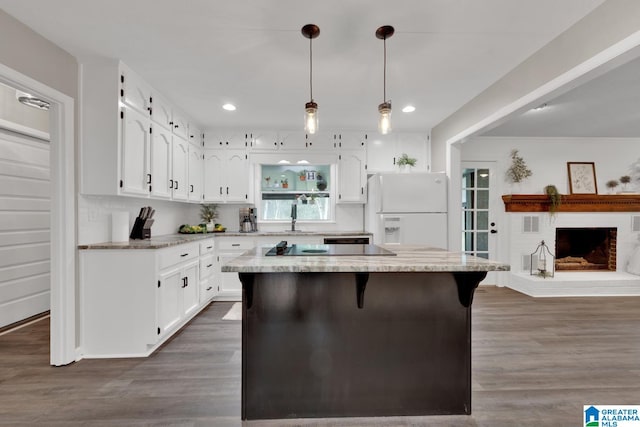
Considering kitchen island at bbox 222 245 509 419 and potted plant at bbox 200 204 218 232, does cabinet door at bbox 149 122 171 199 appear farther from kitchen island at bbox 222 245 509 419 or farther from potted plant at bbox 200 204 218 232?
kitchen island at bbox 222 245 509 419

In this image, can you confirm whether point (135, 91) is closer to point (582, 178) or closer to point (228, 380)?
point (228, 380)

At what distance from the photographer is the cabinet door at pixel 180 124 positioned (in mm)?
3504

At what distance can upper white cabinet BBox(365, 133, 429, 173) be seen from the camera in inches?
176

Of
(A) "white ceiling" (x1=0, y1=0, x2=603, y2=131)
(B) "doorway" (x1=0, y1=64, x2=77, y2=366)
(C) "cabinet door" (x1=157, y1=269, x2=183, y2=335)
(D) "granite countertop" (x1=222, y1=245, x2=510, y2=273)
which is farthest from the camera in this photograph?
(C) "cabinet door" (x1=157, y1=269, x2=183, y2=335)

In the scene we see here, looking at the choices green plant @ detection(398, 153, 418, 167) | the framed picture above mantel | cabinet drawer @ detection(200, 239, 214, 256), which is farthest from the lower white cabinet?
the framed picture above mantel

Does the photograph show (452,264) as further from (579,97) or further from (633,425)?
(579,97)

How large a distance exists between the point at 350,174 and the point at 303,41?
236 centimetres

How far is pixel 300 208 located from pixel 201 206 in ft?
4.77

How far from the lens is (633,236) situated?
15.9 ft

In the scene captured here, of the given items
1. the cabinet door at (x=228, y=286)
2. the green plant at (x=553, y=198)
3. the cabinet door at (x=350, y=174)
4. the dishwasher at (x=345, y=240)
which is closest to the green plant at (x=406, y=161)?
the cabinet door at (x=350, y=174)

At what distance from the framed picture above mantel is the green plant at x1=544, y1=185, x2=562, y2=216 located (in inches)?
14.3

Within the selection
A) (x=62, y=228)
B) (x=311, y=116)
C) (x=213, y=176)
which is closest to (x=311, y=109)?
(x=311, y=116)

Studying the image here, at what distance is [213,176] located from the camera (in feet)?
14.3

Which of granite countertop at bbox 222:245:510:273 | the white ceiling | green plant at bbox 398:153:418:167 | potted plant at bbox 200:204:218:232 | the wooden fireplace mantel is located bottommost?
granite countertop at bbox 222:245:510:273
